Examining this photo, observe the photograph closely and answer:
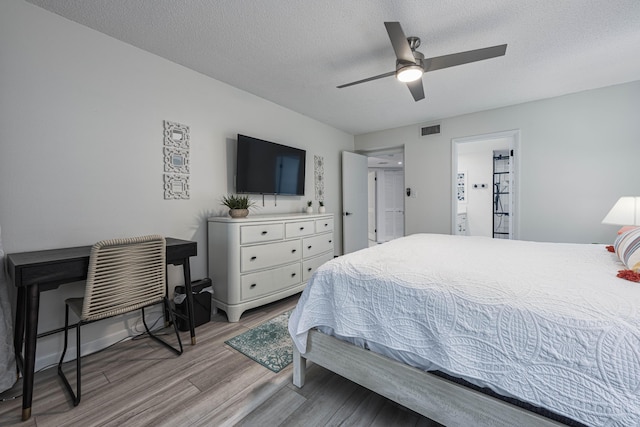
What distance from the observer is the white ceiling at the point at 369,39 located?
1.73 m

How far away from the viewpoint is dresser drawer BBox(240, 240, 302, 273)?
2500 mm

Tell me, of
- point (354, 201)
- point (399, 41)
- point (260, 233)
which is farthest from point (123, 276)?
point (354, 201)

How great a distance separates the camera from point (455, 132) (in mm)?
3920

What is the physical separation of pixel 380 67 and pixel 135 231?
2658 mm

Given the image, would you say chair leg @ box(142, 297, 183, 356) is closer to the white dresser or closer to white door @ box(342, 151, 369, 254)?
the white dresser

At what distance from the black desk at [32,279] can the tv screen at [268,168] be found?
1.55 metres

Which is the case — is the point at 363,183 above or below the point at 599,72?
below

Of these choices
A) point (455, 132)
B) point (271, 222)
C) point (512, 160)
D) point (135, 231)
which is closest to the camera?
point (135, 231)

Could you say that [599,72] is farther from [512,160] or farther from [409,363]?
[409,363]

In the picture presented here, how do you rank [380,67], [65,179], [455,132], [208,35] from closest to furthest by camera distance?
[65,179], [208,35], [380,67], [455,132]

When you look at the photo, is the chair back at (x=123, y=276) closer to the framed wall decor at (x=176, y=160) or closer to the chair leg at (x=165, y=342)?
the chair leg at (x=165, y=342)

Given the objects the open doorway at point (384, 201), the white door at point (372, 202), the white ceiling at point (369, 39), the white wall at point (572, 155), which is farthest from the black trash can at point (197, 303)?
the white door at point (372, 202)

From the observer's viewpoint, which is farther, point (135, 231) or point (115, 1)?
point (135, 231)

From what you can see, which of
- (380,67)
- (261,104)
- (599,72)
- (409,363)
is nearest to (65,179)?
(261,104)
